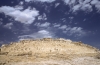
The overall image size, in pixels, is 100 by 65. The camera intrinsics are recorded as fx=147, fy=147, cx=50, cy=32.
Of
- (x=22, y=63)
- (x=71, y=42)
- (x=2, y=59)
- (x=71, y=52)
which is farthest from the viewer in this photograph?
(x=71, y=42)

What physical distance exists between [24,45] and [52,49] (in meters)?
4.33

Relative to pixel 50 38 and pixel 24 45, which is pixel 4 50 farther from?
pixel 50 38

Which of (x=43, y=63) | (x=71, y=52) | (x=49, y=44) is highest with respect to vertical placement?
(x=49, y=44)

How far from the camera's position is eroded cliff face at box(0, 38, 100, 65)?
61.8 ft

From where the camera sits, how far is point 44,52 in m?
20.9

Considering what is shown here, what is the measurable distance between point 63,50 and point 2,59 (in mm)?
8583

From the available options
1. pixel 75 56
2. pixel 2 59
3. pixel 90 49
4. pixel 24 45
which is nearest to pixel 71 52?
pixel 75 56

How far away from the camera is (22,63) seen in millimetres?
18266

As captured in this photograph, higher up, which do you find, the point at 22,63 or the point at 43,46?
the point at 43,46

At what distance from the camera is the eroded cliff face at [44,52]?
1883 cm

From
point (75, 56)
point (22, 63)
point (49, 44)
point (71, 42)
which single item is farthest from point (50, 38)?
point (22, 63)

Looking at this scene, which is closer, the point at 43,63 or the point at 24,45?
the point at 43,63

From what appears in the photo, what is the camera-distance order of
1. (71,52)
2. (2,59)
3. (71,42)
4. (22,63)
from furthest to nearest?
(71,42), (71,52), (2,59), (22,63)

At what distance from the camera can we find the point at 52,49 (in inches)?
848
